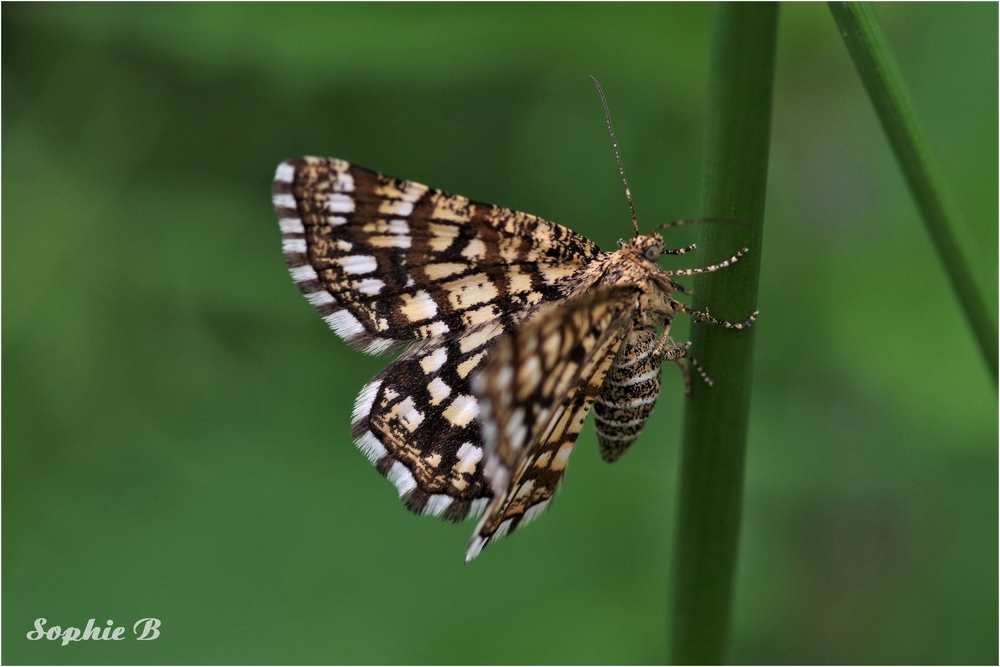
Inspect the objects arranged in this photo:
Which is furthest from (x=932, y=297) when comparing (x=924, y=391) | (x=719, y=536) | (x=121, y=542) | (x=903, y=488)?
(x=121, y=542)

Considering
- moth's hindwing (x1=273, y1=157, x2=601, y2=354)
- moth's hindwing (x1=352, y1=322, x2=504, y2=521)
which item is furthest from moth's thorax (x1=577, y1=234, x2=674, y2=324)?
moth's hindwing (x1=352, y1=322, x2=504, y2=521)

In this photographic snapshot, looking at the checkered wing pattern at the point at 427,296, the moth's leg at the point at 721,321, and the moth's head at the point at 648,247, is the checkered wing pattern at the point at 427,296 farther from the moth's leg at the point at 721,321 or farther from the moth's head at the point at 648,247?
the moth's leg at the point at 721,321

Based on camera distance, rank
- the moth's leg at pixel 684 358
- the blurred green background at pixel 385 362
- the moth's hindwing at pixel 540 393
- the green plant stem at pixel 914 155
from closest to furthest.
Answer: the green plant stem at pixel 914 155
the moth's hindwing at pixel 540 393
the moth's leg at pixel 684 358
the blurred green background at pixel 385 362

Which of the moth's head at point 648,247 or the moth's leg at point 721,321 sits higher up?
the moth's head at point 648,247

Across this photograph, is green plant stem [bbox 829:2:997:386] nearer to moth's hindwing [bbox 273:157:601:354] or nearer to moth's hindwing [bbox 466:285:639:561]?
moth's hindwing [bbox 466:285:639:561]

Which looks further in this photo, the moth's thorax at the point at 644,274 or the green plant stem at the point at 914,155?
the moth's thorax at the point at 644,274

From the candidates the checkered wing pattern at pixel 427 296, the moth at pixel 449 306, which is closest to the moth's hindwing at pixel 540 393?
the moth at pixel 449 306

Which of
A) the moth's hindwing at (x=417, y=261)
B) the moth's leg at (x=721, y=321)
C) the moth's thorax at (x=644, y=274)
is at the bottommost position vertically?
the moth's leg at (x=721, y=321)

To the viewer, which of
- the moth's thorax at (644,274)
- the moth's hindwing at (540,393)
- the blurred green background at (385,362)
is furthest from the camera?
the blurred green background at (385,362)
